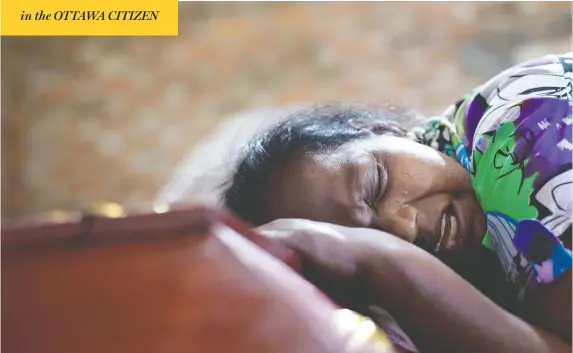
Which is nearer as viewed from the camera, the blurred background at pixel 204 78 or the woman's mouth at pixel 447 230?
the woman's mouth at pixel 447 230

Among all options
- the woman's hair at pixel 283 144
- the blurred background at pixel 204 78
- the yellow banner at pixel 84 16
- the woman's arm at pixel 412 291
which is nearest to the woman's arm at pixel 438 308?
the woman's arm at pixel 412 291

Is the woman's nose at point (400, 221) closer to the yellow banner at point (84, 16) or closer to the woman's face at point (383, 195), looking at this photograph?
the woman's face at point (383, 195)

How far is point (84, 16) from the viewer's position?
469mm

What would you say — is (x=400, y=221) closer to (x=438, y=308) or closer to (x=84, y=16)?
(x=438, y=308)

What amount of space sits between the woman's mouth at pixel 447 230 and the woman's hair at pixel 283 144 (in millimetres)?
82

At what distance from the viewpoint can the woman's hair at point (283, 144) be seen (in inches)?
17.7

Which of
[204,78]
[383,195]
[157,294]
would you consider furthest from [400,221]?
[204,78]

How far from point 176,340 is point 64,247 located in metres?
0.07

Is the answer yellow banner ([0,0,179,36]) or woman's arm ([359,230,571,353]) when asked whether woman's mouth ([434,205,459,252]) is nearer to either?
woman's arm ([359,230,571,353])

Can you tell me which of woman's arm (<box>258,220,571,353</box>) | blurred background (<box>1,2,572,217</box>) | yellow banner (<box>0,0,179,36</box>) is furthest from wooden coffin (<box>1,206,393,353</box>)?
blurred background (<box>1,2,572,217</box>)

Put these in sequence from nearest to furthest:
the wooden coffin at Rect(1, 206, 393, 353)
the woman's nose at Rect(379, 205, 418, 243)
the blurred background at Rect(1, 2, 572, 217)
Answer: the wooden coffin at Rect(1, 206, 393, 353) < the woman's nose at Rect(379, 205, 418, 243) < the blurred background at Rect(1, 2, 572, 217)

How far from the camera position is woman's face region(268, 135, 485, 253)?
433 mm

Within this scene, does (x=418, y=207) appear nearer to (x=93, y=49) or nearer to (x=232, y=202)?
(x=232, y=202)

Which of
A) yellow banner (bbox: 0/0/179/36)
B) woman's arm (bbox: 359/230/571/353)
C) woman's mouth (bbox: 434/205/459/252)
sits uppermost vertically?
yellow banner (bbox: 0/0/179/36)
